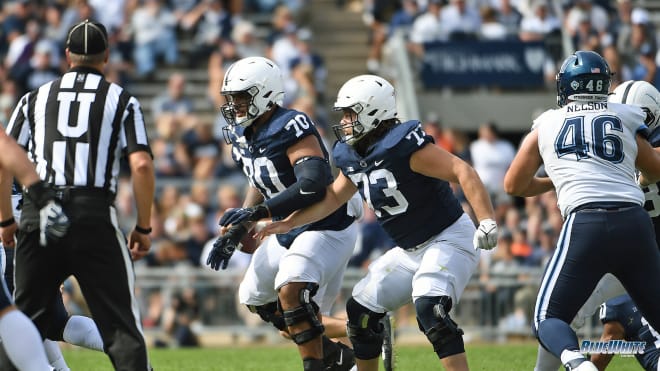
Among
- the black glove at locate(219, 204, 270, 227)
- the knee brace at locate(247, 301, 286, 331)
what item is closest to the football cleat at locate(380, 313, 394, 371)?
the knee brace at locate(247, 301, 286, 331)

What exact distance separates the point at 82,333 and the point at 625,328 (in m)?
3.37

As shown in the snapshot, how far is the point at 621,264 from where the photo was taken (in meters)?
6.59

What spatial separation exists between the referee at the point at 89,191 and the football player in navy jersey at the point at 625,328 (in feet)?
10.1

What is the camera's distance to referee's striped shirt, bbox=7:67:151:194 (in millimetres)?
6465

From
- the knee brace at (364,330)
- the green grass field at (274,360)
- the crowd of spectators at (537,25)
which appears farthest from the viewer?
the crowd of spectators at (537,25)

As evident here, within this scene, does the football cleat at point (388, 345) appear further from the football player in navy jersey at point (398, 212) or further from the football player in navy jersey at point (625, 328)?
the football player in navy jersey at point (625, 328)

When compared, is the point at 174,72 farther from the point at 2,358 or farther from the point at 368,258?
the point at 2,358

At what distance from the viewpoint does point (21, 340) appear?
620 centimetres

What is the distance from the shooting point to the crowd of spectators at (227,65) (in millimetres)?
13938

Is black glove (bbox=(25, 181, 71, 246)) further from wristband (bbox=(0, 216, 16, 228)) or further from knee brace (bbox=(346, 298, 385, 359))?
knee brace (bbox=(346, 298, 385, 359))

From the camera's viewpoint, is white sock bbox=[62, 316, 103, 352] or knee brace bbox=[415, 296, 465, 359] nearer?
knee brace bbox=[415, 296, 465, 359]

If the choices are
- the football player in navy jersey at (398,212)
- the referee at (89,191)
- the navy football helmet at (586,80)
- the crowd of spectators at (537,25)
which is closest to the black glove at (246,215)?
the football player in navy jersey at (398,212)

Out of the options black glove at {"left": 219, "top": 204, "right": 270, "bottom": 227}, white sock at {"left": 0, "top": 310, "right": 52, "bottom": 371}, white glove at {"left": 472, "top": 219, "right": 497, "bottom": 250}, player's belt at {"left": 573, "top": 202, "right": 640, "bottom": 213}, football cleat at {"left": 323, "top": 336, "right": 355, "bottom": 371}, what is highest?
player's belt at {"left": 573, "top": 202, "right": 640, "bottom": 213}

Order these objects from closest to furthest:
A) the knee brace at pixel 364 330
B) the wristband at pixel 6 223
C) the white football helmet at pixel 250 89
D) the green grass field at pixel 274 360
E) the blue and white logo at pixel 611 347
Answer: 1. the wristband at pixel 6 223
2. the blue and white logo at pixel 611 347
3. the knee brace at pixel 364 330
4. the white football helmet at pixel 250 89
5. the green grass field at pixel 274 360
